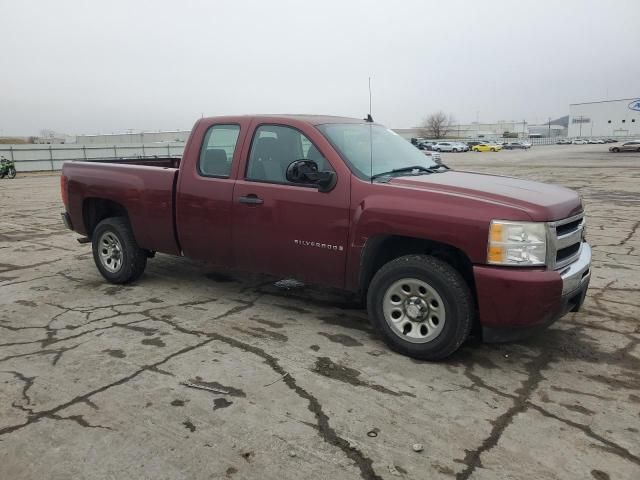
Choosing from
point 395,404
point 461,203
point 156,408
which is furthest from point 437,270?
point 156,408

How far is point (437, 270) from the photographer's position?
3707mm

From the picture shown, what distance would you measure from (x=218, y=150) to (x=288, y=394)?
2.64 metres

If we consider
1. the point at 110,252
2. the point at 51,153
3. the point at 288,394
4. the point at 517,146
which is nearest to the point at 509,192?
the point at 288,394

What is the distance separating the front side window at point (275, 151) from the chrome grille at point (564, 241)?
201cm

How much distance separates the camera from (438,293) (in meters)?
3.72

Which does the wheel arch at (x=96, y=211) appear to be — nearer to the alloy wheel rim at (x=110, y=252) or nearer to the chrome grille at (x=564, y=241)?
the alloy wheel rim at (x=110, y=252)

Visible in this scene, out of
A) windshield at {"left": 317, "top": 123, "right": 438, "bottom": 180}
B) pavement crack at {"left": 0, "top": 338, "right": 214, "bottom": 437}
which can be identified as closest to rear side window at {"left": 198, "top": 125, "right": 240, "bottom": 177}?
windshield at {"left": 317, "top": 123, "right": 438, "bottom": 180}

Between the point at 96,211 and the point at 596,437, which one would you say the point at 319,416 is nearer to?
the point at 596,437

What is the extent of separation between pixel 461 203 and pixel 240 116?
2414 millimetres

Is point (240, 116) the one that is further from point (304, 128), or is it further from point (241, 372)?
point (241, 372)

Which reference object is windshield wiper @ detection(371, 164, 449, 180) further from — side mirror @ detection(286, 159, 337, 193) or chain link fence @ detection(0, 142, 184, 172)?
chain link fence @ detection(0, 142, 184, 172)

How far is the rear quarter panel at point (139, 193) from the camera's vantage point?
5.35 metres

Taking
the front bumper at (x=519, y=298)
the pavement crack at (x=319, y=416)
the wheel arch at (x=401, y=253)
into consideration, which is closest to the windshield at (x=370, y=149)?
the wheel arch at (x=401, y=253)

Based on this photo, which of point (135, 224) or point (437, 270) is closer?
point (437, 270)
